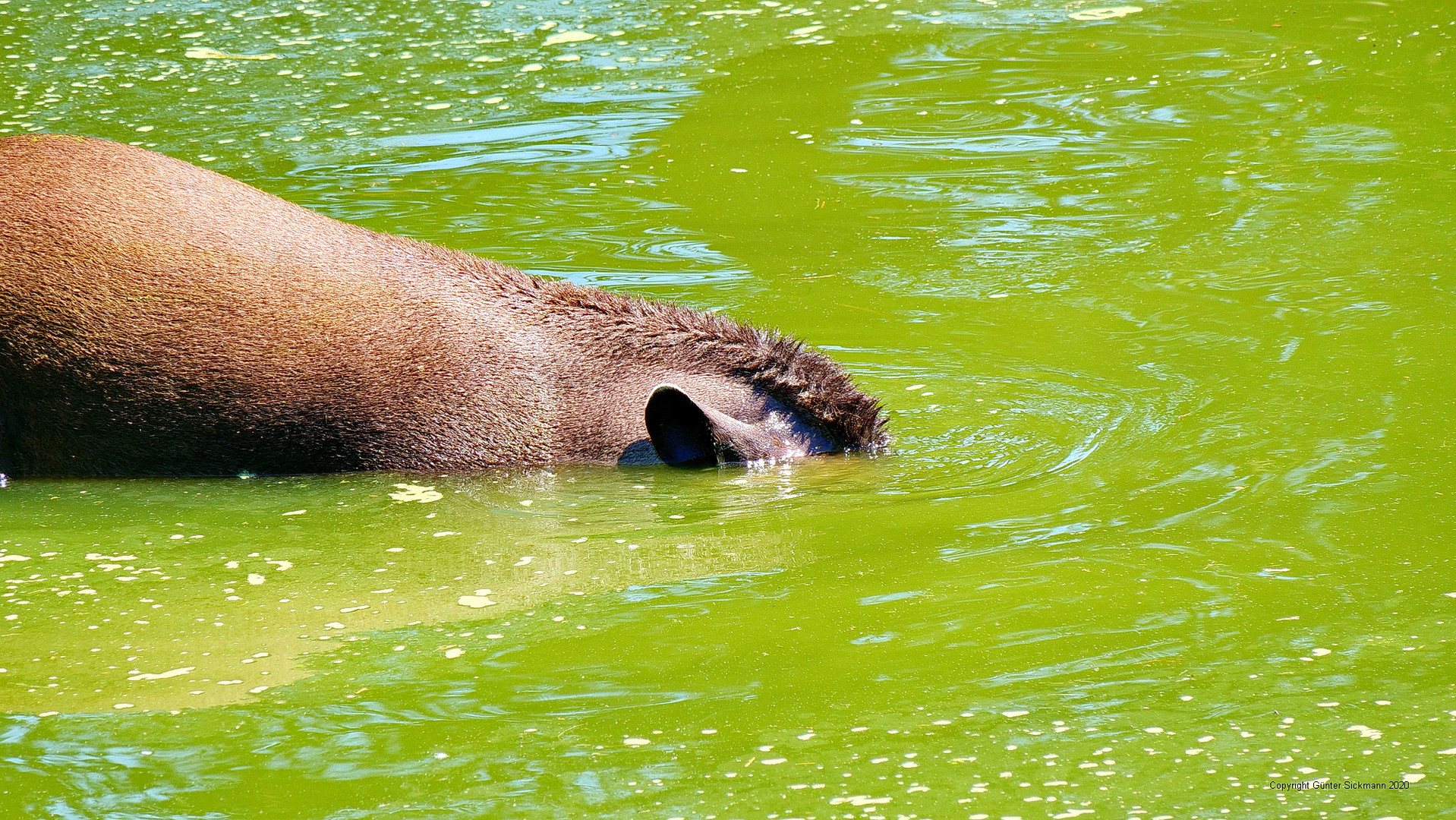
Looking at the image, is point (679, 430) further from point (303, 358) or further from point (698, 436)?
point (303, 358)

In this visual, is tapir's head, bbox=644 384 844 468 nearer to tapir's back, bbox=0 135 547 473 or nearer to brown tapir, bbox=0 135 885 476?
brown tapir, bbox=0 135 885 476

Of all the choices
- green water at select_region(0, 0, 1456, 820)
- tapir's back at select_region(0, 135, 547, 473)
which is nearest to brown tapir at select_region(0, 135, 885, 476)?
tapir's back at select_region(0, 135, 547, 473)

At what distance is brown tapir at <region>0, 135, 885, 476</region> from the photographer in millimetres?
6867

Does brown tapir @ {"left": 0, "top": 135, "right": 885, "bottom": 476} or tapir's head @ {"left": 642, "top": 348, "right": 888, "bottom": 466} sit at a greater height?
brown tapir @ {"left": 0, "top": 135, "right": 885, "bottom": 476}

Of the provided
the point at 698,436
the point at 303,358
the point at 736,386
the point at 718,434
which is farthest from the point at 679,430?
the point at 303,358

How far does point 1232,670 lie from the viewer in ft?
16.3

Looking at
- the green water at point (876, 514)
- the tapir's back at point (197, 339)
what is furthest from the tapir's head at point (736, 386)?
the tapir's back at point (197, 339)

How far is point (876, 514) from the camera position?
6.54 meters

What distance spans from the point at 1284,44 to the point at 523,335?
8.84 metres

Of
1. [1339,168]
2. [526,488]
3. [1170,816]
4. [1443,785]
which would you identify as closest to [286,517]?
[526,488]

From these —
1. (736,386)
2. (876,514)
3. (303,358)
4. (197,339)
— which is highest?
(197,339)

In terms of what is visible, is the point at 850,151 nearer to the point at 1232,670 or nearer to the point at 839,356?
the point at 839,356

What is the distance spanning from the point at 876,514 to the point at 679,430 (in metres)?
1.07

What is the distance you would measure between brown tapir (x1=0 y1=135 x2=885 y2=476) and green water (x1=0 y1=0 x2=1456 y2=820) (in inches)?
7.3
